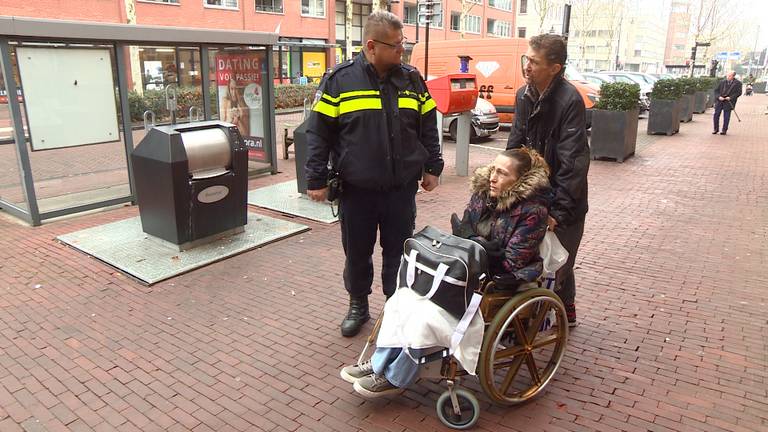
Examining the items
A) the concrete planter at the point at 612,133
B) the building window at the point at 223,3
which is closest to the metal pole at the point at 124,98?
the concrete planter at the point at 612,133

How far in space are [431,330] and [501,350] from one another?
0.46m

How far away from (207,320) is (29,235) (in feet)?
10.2

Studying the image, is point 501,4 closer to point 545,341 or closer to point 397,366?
point 545,341

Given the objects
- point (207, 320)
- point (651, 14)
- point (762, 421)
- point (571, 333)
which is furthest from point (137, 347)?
point (651, 14)

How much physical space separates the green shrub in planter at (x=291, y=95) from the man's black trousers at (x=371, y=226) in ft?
66.7

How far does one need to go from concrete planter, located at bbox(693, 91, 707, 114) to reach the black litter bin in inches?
811

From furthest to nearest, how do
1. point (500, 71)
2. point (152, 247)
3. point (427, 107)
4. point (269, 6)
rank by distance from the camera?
point (269, 6)
point (500, 71)
point (152, 247)
point (427, 107)

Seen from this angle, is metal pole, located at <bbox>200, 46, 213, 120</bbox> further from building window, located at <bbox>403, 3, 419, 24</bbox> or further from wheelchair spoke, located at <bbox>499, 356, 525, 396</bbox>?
building window, located at <bbox>403, 3, 419, 24</bbox>

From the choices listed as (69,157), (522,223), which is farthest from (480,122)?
(522,223)

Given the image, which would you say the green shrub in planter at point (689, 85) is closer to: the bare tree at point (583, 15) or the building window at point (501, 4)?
the bare tree at point (583, 15)

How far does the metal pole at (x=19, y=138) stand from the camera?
5629mm

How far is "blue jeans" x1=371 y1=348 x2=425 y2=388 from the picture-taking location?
2.66 metres

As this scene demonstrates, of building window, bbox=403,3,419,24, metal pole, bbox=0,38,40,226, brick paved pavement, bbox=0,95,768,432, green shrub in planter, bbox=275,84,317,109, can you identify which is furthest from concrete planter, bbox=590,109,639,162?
building window, bbox=403,3,419,24

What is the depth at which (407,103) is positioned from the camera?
131 inches
